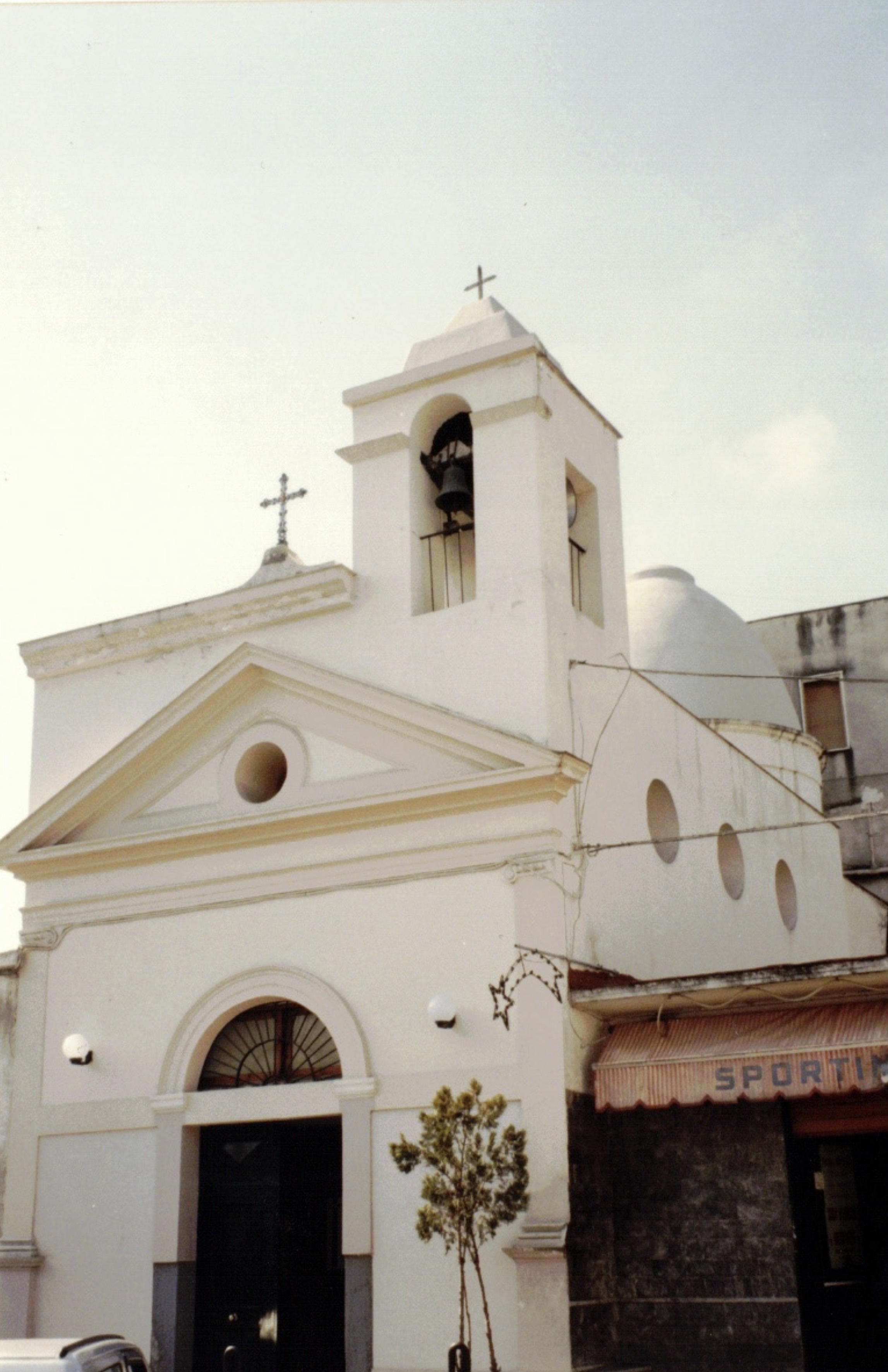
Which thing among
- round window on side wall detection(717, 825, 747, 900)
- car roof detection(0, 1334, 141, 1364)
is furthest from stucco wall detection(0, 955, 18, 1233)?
round window on side wall detection(717, 825, 747, 900)

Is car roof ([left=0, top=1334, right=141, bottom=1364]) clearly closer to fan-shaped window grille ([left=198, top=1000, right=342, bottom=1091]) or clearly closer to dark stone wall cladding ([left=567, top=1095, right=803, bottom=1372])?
dark stone wall cladding ([left=567, top=1095, right=803, bottom=1372])

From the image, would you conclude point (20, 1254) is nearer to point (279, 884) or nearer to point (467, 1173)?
point (279, 884)

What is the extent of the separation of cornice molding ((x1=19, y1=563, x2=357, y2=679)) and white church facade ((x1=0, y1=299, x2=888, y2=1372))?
0.13ft

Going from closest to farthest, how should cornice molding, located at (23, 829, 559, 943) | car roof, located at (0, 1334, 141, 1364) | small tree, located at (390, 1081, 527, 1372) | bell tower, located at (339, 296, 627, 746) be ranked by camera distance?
1. car roof, located at (0, 1334, 141, 1364)
2. small tree, located at (390, 1081, 527, 1372)
3. cornice molding, located at (23, 829, 559, 943)
4. bell tower, located at (339, 296, 627, 746)

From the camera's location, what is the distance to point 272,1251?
46.7ft

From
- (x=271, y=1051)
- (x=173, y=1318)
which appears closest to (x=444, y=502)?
(x=271, y=1051)

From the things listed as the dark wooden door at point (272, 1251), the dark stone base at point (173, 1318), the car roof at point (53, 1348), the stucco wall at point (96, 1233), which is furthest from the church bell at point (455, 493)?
the car roof at point (53, 1348)

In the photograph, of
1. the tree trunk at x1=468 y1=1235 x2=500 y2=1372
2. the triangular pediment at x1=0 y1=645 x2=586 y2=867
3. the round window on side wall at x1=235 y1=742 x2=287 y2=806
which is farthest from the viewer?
the round window on side wall at x1=235 y1=742 x2=287 y2=806

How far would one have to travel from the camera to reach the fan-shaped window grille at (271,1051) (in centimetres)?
1464

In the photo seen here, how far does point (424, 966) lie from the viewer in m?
13.9

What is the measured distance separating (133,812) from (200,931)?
1.77 metres

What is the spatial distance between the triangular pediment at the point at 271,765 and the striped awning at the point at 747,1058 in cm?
243

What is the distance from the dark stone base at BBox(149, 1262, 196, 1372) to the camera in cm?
1402

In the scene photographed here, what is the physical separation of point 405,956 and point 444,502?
5.00m
